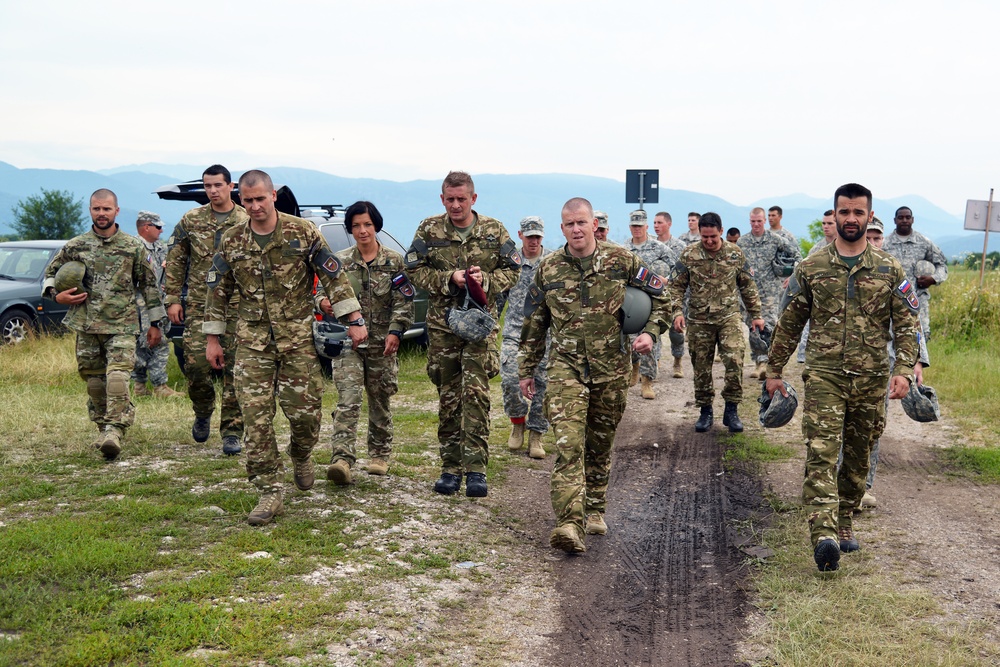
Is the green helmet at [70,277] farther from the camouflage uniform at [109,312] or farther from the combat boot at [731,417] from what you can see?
the combat boot at [731,417]

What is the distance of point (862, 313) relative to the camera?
17.0 feet

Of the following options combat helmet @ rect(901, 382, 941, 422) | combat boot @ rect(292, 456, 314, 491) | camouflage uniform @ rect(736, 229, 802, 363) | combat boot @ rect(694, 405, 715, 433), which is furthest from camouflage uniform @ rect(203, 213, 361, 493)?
camouflage uniform @ rect(736, 229, 802, 363)

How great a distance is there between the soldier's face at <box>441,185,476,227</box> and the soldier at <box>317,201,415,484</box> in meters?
0.65

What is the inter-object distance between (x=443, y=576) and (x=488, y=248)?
2.41 metres

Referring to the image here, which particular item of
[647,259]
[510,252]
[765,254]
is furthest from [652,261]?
[510,252]

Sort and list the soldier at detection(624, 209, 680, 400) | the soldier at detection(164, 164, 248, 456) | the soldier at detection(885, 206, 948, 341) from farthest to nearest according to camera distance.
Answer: the soldier at detection(624, 209, 680, 400)
the soldier at detection(885, 206, 948, 341)
the soldier at detection(164, 164, 248, 456)

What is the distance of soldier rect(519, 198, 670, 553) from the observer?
544 cm

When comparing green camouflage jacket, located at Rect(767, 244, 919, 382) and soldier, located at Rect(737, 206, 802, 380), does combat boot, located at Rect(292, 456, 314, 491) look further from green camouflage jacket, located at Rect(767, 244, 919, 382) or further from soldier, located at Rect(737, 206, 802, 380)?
soldier, located at Rect(737, 206, 802, 380)

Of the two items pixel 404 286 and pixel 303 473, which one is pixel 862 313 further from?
pixel 303 473

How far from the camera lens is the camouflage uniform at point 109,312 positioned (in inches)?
282

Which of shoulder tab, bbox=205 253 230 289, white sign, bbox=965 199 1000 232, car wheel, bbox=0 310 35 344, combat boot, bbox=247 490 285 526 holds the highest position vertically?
white sign, bbox=965 199 1000 232

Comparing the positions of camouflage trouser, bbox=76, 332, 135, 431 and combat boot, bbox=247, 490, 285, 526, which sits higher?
camouflage trouser, bbox=76, 332, 135, 431

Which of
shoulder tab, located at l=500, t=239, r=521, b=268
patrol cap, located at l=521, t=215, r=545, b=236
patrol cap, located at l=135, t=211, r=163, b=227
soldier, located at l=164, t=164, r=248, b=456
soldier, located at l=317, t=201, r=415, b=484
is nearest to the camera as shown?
shoulder tab, located at l=500, t=239, r=521, b=268

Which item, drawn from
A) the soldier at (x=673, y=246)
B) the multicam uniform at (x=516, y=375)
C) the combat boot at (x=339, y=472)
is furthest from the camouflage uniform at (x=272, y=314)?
the soldier at (x=673, y=246)
